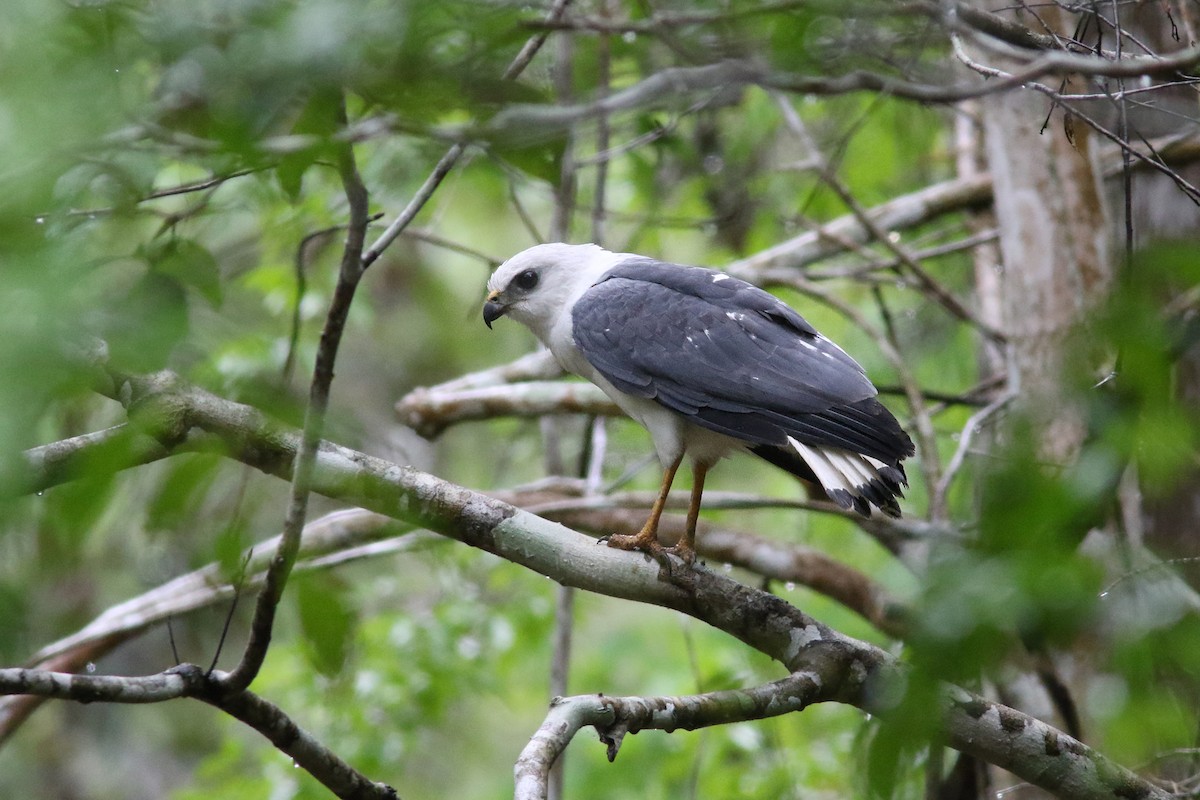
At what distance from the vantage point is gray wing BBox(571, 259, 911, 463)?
310cm

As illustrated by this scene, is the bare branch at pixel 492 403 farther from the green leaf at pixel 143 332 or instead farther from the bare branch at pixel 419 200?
the green leaf at pixel 143 332

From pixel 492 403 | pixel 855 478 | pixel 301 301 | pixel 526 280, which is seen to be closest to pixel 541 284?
pixel 526 280

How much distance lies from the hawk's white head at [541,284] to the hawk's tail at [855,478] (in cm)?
115

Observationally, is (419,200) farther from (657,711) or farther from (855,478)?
(855,478)

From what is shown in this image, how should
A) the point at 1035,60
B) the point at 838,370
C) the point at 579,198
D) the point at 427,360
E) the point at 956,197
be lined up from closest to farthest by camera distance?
the point at 1035,60 < the point at 838,370 < the point at 956,197 < the point at 579,198 < the point at 427,360

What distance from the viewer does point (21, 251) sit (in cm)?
125

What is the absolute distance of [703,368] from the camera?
3375 millimetres

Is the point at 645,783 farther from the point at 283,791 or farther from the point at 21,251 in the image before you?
the point at 21,251

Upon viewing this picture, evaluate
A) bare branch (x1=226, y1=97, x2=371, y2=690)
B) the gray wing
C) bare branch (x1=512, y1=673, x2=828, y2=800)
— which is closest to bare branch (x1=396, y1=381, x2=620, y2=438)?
the gray wing

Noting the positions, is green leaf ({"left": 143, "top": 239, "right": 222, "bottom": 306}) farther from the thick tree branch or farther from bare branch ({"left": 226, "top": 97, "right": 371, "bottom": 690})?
the thick tree branch

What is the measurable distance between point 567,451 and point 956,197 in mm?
3342

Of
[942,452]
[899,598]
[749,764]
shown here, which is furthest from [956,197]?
[749,764]

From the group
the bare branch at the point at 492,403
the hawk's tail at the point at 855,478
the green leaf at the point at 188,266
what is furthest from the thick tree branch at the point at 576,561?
the bare branch at the point at 492,403

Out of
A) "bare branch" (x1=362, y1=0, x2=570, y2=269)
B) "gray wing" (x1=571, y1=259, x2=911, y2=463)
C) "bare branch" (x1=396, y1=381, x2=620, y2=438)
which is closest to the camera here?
"bare branch" (x1=362, y1=0, x2=570, y2=269)
